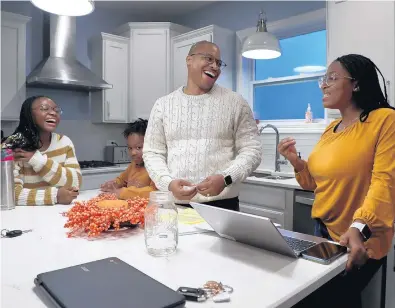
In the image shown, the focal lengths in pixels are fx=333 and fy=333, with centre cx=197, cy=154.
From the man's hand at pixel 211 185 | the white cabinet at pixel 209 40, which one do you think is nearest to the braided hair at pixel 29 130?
the man's hand at pixel 211 185

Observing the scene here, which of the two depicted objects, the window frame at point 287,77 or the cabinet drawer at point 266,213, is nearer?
the cabinet drawer at point 266,213

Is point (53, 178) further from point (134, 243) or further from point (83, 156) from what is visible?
point (83, 156)

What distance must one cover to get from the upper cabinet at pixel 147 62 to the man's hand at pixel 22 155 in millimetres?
2565

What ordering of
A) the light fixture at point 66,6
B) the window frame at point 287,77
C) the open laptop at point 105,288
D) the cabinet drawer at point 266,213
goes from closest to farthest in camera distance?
the open laptop at point 105,288 → the light fixture at point 66,6 → the cabinet drawer at point 266,213 → the window frame at point 287,77

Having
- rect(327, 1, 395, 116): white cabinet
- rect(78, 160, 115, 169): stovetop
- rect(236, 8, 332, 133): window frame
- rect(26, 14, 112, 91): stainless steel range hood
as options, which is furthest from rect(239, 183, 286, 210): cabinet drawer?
rect(26, 14, 112, 91): stainless steel range hood

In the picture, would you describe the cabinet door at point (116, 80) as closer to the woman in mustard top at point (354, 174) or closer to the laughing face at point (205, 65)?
the laughing face at point (205, 65)

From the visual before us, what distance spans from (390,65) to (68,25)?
10.4ft

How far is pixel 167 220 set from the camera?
39.2 inches

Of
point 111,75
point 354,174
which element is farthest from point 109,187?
point 111,75

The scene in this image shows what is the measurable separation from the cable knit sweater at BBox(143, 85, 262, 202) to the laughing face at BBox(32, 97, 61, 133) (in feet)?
1.80

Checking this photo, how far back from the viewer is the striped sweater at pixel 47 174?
60.6 inches

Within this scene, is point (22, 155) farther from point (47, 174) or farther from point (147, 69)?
point (147, 69)

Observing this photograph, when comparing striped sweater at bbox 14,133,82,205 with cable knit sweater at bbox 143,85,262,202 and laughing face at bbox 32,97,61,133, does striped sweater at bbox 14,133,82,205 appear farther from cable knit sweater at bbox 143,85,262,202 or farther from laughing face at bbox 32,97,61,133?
cable knit sweater at bbox 143,85,262,202

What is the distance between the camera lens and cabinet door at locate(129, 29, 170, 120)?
4020 mm
